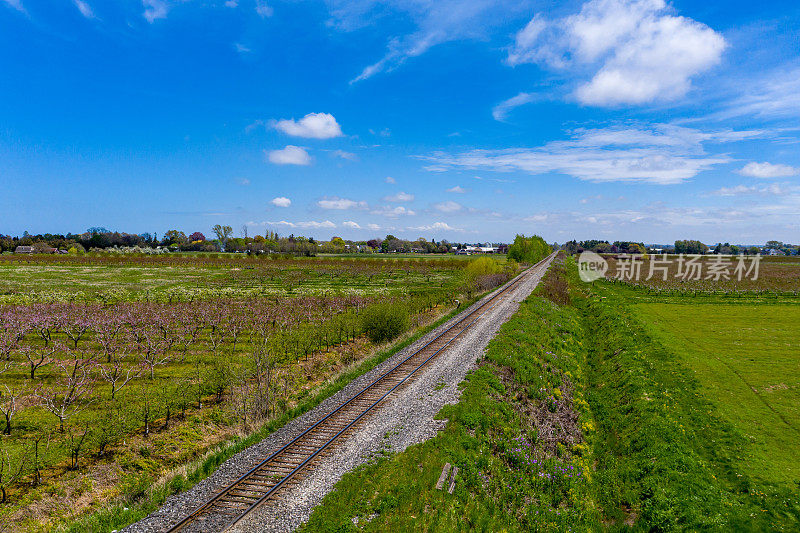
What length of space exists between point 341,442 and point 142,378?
15.8 metres

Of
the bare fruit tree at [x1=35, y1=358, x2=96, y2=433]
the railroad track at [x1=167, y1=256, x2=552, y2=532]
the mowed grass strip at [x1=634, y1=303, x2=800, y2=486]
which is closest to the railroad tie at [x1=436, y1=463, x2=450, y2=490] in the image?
the railroad track at [x1=167, y1=256, x2=552, y2=532]

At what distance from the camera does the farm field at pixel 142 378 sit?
13.8 meters

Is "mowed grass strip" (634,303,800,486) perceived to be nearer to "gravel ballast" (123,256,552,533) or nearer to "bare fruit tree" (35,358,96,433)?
"gravel ballast" (123,256,552,533)

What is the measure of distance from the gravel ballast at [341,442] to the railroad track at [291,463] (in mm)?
248

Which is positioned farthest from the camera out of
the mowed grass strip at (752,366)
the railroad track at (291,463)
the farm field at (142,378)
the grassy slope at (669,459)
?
the mowed grass strip at (752,366)

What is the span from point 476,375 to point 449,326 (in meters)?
13.6

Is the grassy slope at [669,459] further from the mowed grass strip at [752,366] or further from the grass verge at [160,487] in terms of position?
the grass verge at [160,487]

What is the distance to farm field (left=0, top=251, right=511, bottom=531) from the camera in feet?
45.2

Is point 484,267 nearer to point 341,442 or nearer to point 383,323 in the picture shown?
point 383,323

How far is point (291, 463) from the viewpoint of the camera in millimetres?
13297

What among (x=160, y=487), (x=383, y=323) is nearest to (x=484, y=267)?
(x=383, y=323)

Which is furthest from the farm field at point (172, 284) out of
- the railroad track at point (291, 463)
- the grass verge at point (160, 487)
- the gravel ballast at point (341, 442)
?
the railroad track at point (291, 463)

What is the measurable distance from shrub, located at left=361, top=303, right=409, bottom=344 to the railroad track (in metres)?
9.75

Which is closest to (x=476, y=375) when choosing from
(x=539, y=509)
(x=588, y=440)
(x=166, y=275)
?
(x=588, y=440)
